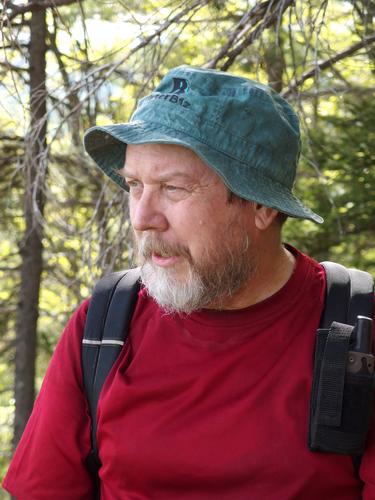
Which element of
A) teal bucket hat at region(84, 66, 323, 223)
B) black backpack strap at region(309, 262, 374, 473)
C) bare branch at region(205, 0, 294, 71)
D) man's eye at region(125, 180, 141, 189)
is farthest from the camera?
bare branch at region(205, 0, 294, 71)

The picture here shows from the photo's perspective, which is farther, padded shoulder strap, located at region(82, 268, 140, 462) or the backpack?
padded shoulder strap, located at region(82, 268, 140, 462)

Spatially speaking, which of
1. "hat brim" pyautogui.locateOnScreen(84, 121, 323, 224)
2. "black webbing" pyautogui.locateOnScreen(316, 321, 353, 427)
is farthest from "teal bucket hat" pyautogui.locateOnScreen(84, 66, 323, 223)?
"black webbing" pyautogui.locateOnScreen(316, 321, 353, 427)

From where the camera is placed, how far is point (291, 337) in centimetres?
221

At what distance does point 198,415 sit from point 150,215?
59cm

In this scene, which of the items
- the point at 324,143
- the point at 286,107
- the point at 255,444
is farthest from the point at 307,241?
the point at 255,444

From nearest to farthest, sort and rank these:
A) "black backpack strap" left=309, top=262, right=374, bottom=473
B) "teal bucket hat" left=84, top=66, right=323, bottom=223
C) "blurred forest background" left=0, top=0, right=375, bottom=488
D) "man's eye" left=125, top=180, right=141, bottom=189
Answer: "black backpack strap" left=309, top=262, right=374, bottom=473 < "teal bucket hat" left=84, top=66, right=323, bottom=223 < "man's eye" left=125, top=180, right=141, bottom=189 < "blurred forest background" left=0, top=0, right=375, bottom=488

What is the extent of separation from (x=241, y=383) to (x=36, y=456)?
0.68 m

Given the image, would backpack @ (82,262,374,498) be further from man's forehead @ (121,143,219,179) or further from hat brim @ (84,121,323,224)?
man's forehead @ (121,143,219,179)

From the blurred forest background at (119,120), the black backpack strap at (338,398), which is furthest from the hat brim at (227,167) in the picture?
the blurred forest background at (119,120)

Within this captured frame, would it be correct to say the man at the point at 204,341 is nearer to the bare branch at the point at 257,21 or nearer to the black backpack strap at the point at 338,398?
the black backpack strap at the point at 338,398

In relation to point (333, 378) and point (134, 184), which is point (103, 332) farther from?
point (333, 378)

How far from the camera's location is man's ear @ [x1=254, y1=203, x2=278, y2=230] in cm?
231

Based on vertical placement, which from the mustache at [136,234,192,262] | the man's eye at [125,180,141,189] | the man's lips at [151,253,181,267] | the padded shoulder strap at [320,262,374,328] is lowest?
the padded shoulder strap at [320,262,374,328]

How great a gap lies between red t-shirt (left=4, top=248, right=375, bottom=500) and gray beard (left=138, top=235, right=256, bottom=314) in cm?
8
